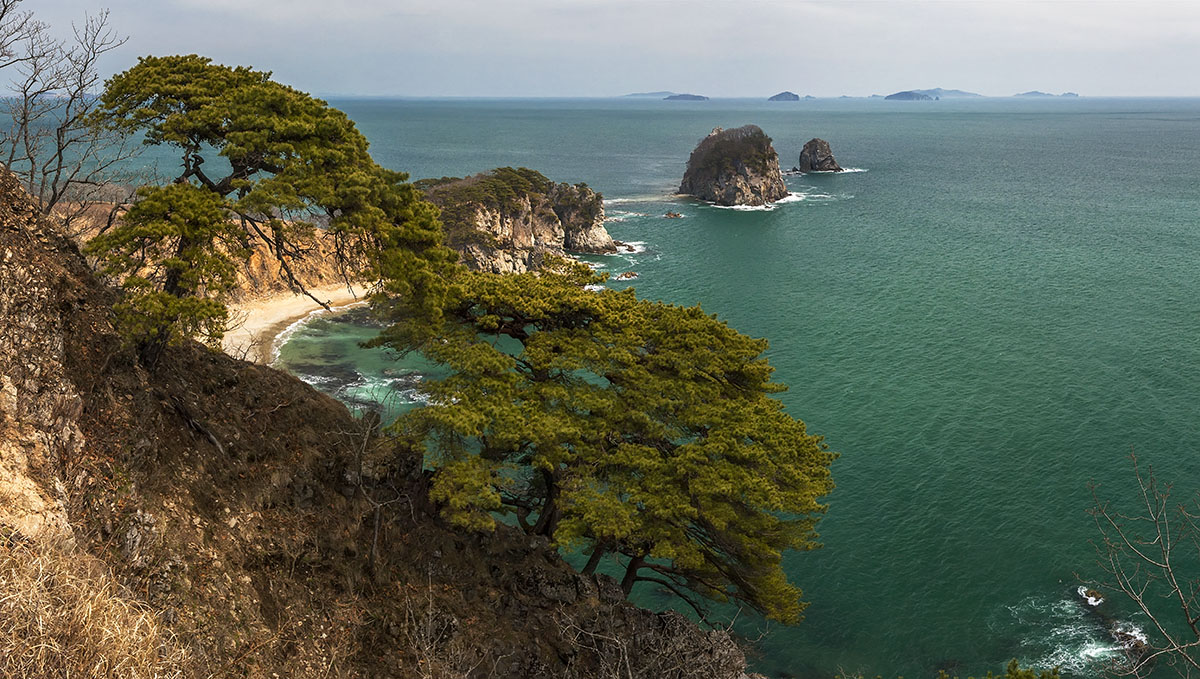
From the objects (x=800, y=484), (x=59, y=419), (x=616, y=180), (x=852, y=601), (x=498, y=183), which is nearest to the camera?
(x=59, y=419)

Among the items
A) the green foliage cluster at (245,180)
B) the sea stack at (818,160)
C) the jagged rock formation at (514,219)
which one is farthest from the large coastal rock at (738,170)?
the green foliage cluster at (245,180)

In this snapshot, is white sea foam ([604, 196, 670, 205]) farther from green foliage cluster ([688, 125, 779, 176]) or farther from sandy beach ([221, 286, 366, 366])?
sandy beach ([221, 286, 366, 366])

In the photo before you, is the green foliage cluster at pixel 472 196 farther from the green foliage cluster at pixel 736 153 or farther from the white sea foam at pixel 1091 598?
the white sea foam at pixel 1091 598

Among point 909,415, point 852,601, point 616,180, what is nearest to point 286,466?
point 852,601

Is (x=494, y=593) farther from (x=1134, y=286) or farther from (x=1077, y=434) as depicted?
(x=1134, y=286)

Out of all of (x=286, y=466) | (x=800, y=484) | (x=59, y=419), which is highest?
(x=59, y=419)

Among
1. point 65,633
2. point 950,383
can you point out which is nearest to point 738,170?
point 950,383

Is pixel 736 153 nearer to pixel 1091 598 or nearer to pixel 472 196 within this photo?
pixel 472 196
